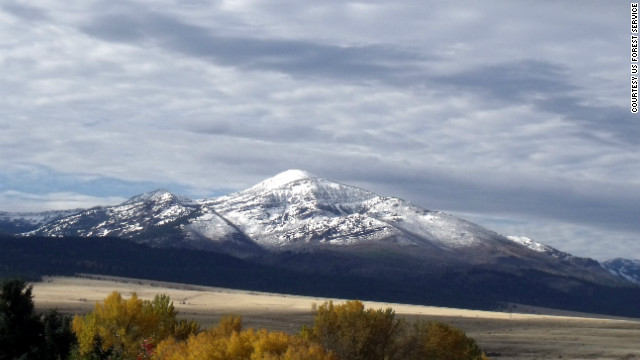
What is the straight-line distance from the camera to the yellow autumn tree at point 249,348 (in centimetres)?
2731

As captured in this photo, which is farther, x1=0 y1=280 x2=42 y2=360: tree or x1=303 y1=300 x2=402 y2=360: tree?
x1=0 y1=280 x2=42 y2=360: tree

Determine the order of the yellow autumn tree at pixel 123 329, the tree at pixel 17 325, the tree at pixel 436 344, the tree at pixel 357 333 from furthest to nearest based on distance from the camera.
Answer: the tree at pixel 17 325 < the yellow autumn tree at pixel 123 329 < the tree at pixel 436 344 < the tree at pixel 357 333

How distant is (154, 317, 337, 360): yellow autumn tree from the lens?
27312 mm

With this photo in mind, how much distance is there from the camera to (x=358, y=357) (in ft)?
111

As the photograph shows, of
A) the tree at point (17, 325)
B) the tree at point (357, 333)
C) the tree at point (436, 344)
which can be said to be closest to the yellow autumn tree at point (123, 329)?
the tree at point (17, 325)

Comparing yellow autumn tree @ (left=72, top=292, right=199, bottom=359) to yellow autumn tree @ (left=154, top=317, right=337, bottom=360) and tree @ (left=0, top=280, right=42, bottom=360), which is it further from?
yellow autumn tree @ (left=154, top=317, right=337, bottom=360)

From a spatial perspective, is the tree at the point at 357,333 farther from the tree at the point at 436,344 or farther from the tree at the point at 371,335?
the tree at the point at 436,344

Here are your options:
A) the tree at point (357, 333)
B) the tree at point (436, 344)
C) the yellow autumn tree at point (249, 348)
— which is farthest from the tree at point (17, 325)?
the tree at point (436, 344)

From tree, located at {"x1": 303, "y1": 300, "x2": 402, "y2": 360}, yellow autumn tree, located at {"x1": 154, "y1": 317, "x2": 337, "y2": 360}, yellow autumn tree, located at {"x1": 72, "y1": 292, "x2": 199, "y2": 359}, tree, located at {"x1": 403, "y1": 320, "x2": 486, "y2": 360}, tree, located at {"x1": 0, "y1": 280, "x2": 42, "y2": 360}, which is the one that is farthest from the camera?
tree, located at {"x1": 0, "y1": 280, "x2": 42, "y2": 360}

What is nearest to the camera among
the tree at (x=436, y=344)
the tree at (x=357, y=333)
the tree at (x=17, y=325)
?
the tree at (x=357, y=333)

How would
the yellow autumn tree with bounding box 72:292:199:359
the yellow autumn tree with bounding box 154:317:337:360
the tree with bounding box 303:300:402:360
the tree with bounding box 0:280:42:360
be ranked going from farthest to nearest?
the tree with bounding box 0:280:42:360, the yellow autumn tree with bounding box 72:292:199:359, the tree with bounding box 303:300:402:360, the yellow autumn tree with bounding box 154:317:337:360

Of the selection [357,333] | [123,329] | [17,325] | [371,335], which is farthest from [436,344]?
[17,325]

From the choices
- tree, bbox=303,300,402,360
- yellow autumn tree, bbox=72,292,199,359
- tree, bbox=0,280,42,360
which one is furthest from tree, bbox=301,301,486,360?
tree, bbox=0,280,42,360

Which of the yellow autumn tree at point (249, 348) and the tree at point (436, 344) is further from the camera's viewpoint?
the tree at point (436, 344)
